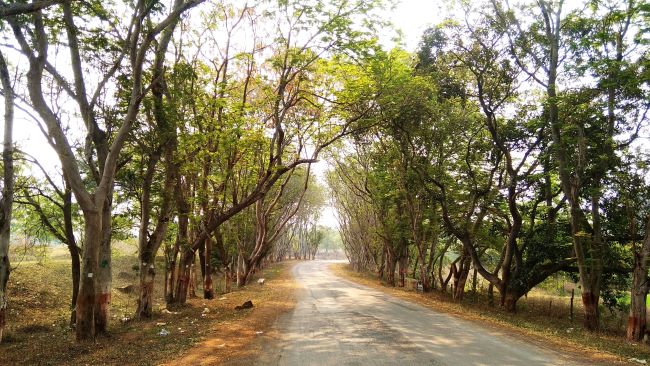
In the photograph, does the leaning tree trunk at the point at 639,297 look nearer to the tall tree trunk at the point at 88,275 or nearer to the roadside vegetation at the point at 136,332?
the roadside vegetation at the point at 136,332

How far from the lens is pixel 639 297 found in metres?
13.4

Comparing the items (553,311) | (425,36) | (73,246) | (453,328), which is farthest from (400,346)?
(553,311)

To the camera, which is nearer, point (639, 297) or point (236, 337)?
point (236, 337)

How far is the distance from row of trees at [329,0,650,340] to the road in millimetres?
6005

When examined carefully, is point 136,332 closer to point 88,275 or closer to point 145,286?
point 88,275

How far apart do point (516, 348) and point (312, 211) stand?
56.5 m

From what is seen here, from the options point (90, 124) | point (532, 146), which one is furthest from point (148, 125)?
point (532, 146)

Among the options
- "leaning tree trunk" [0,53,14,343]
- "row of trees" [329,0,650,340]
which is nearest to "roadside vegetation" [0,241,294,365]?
"leaning tree trunk" [0,53,14,343]

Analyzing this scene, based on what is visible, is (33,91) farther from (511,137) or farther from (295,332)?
(511,137)

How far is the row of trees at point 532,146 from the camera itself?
14266mm

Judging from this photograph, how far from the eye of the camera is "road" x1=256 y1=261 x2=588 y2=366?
8.31 metres

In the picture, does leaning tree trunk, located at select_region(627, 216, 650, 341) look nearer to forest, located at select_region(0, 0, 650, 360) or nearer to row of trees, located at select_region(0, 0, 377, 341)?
forest, located at select_region(0, 0, 650, 360)

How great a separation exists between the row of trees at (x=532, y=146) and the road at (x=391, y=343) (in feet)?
19.7

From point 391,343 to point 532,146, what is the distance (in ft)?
40.0
